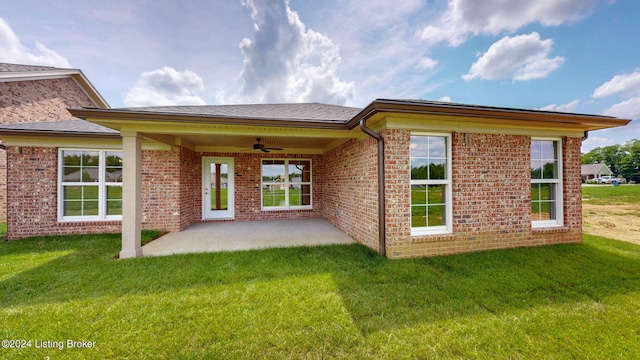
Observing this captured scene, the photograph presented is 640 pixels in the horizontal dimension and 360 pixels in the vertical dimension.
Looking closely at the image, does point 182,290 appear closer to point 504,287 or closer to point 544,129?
point 504,287

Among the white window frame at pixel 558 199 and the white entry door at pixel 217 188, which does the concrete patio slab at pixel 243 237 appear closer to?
the white entry door at pixel 217 188

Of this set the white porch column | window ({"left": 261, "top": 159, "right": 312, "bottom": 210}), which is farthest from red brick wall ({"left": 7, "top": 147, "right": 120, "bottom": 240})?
window ({"left": 261, "top": 159, "right": 312, "bottom": 210})

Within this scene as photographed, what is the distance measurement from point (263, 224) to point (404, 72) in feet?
23.7

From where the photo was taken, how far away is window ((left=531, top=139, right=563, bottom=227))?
503cm

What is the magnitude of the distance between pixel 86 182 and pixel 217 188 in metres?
3.31

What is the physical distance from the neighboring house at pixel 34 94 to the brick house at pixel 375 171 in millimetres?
3621

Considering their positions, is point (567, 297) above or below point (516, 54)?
below

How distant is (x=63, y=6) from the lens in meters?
5.96

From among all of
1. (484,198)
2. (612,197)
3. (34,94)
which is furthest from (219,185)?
(612,197)

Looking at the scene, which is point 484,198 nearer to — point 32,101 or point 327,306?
point 327,306

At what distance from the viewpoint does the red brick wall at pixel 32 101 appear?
7.95m

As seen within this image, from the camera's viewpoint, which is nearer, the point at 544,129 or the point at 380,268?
the point at 380,268

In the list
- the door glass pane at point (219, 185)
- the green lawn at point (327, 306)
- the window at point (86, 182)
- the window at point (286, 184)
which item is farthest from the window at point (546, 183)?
the window at point (86, 182)

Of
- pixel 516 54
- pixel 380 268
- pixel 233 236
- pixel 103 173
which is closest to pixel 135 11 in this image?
pixel 103 173
